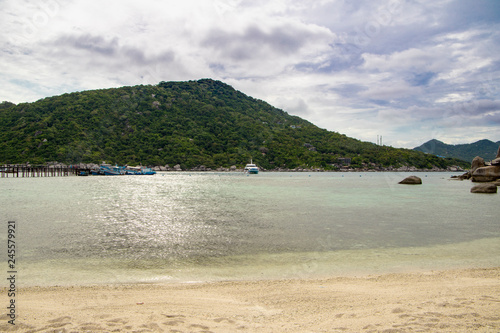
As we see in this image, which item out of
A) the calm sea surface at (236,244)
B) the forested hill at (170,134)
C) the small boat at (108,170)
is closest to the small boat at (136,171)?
the small boat at (108,170)

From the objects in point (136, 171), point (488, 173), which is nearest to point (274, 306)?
point (488, 173)

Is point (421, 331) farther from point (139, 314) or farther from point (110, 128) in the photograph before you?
point (110, 128)

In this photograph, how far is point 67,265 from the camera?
1010cm

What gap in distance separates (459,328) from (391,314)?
109cm

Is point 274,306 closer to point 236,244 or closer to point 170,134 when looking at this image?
point 236,244

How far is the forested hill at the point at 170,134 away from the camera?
125 meters

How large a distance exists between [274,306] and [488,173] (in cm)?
6041

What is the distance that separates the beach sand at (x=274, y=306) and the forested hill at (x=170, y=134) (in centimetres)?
13238

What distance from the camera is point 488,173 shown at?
51406 mm

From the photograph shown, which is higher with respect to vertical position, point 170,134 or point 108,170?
point 170,134

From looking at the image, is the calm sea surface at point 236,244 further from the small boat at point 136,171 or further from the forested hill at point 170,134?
the forested hill at point 170,134

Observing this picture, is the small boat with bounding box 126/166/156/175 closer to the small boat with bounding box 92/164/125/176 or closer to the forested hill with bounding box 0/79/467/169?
the small boat with bounding box 92/164/125/176

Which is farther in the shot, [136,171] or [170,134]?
[170,134]

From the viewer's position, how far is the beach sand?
5.30 m
